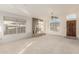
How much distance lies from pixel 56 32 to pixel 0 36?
8.16m

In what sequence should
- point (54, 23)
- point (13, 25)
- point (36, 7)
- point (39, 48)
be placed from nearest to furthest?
point (39, 48), point (36, 7), point (13, 25), point (54, 23)

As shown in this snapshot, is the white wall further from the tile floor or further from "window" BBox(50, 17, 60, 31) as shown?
"window" BBox(50, 17, 60, 31)

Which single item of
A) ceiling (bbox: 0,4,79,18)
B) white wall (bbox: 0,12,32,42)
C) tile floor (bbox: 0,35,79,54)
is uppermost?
ceiling (bbox: 0,4,79,18)

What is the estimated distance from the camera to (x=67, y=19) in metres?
11.5

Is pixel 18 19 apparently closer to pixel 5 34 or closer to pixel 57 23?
pixel 5 34

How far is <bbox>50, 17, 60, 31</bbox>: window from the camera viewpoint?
44.2 feet

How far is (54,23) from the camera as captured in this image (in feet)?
46.2

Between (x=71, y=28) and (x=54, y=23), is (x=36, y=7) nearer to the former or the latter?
(x=71, y=28)

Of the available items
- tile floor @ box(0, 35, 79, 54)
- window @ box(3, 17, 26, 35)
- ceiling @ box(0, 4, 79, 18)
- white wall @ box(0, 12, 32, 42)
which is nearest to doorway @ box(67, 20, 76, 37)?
ceiling @ box(0, 4, 79, 18)

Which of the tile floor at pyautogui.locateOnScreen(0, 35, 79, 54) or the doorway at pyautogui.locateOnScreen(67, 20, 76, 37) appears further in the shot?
the doorway at pyautogui.locateOnScreen(67, 20, 76, 37)

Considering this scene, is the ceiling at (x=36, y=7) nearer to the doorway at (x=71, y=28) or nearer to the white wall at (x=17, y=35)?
the white wall at (x=17, y=35)

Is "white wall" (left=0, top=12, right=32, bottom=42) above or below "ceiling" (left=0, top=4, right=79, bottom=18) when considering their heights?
below

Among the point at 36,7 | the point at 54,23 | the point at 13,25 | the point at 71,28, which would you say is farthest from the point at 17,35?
the point at 54,23

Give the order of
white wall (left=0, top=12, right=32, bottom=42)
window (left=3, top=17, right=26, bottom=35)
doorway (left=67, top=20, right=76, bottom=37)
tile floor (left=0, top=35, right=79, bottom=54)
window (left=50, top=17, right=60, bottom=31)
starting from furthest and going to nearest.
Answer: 1. window (left=50, top=17, right=60, bottom=31)
2. doorway (left=67, top=20, right=76, bottom=37)
3. window (left=3, top=17, right=26, bottom=35)
4. white wall (left=0, top=12, right=32, bottom=42)
5. tile floor (left=0, top=35, right=79, bottom=54)
